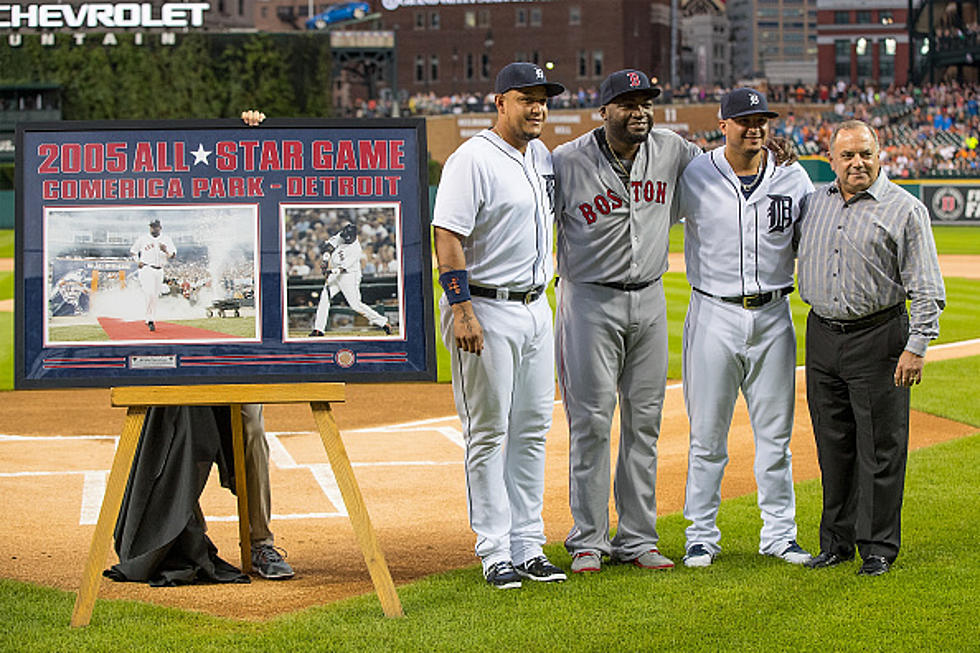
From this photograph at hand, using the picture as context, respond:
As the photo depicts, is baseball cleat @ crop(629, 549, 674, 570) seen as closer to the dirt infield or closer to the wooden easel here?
the dirt infield

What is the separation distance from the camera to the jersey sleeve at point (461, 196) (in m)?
5.63

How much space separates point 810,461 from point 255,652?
18.0 feet

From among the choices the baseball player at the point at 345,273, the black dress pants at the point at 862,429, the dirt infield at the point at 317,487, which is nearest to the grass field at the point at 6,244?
the dirt infield at the point at 317,487

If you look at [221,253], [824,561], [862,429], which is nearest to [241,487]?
[221,253]

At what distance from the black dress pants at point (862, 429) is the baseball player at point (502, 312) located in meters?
1.29

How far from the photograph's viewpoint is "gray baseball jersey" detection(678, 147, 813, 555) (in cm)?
610

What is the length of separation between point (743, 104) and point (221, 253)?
243cm

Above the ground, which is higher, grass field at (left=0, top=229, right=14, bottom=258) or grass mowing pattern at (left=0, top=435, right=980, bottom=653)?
grass field at (left=0, top=229, right=14, bottom=258)

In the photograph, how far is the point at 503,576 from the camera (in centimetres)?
570

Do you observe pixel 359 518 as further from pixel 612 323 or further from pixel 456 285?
pixel 612 323

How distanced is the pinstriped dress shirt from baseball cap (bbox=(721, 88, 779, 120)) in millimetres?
490

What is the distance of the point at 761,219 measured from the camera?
20.0ft

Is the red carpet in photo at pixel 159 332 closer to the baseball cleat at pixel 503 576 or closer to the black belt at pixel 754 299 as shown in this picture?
the baseball cleat at pixel 503 576

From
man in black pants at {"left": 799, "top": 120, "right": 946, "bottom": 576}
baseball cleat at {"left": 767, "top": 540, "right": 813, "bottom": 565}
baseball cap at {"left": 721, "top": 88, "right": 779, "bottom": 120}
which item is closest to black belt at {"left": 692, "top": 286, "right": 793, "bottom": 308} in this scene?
man in black pants at {"left": 799, "top": 120, "right": 946, "bottom": 576}
